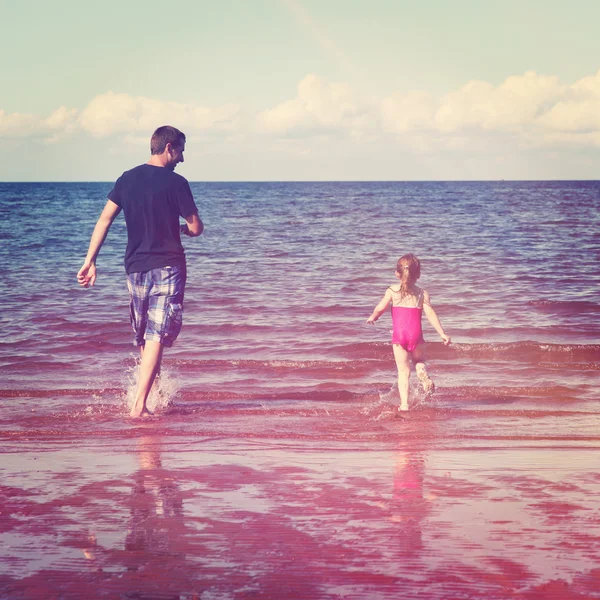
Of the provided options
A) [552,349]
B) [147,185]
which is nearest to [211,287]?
[552,349]

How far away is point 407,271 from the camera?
282 inches

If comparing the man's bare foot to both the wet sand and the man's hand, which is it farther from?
the man's hand

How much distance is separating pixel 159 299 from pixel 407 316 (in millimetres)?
2266

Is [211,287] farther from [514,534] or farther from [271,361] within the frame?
[514,534]

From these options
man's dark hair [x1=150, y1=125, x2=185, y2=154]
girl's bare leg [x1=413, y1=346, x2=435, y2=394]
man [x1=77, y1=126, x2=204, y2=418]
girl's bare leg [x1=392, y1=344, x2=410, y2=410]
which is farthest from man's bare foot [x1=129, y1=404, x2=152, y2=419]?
girl's bare leg [x1=413, y1=346, x2=435, y2=394]

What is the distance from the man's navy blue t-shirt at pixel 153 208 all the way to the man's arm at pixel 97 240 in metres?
0.08

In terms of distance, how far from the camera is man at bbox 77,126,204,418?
237 inches

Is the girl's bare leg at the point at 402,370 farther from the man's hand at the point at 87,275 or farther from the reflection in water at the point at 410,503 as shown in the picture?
the man's hand at the point at 87,275

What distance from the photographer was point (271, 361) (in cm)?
1004

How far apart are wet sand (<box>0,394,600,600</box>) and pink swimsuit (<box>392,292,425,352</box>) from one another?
41.4 inches

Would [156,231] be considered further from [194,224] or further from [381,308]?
[381,308]

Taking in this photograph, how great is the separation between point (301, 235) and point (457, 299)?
760 inches

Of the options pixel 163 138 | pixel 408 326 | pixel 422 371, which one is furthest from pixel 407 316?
pixel 163 138

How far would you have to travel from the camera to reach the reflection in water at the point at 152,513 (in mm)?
3438
